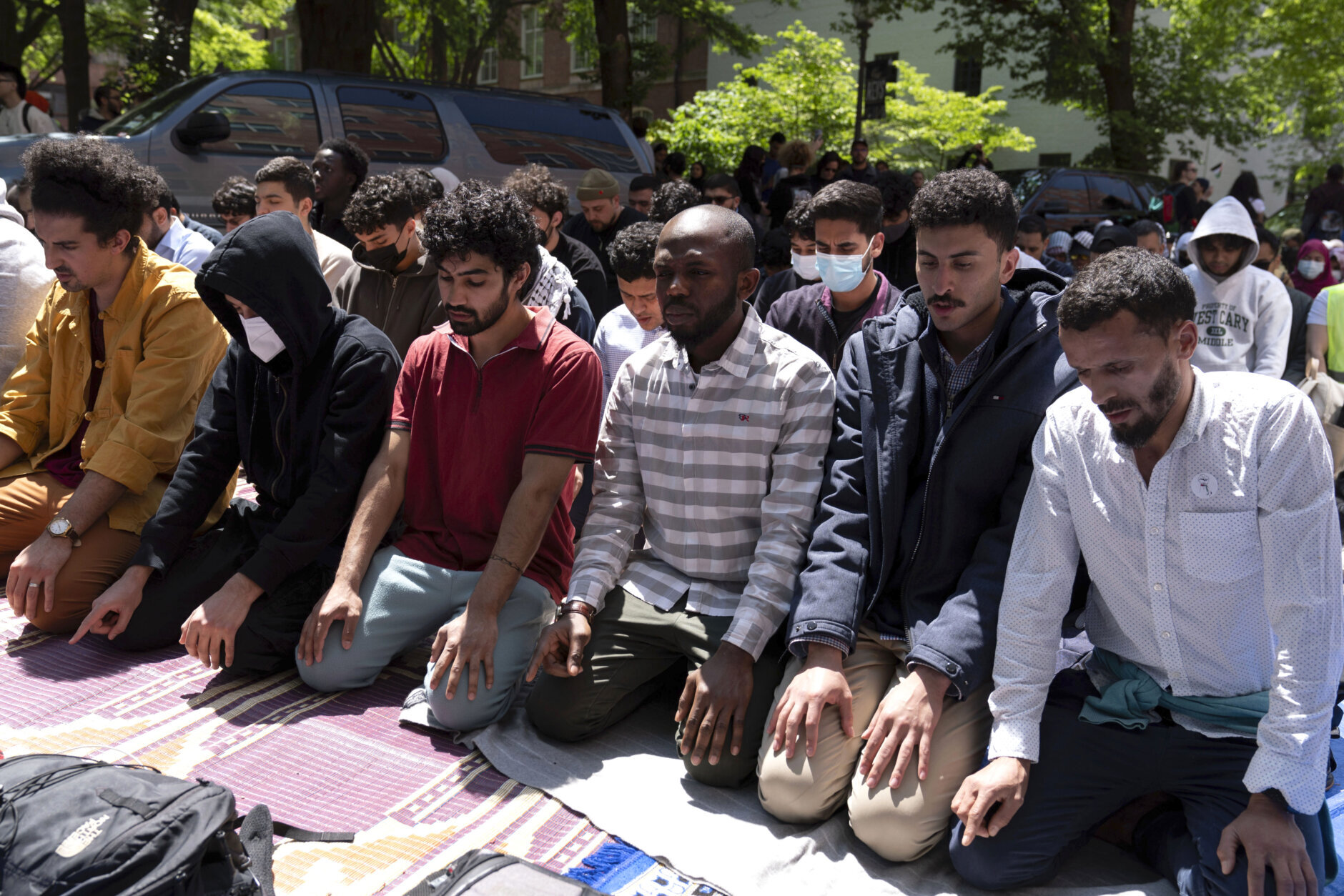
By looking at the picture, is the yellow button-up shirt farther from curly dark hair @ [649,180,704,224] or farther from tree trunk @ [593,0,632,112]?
tree trunk @ [593,0,632,112]

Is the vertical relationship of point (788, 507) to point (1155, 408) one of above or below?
below

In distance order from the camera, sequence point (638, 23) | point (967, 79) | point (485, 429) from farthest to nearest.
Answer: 1. point (967, 79)
2. point (638, 23)
3. point (485, 429)

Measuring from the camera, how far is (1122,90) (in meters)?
18.9

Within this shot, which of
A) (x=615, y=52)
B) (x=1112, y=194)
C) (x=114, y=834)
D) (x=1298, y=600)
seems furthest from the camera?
(x=615, y=52)

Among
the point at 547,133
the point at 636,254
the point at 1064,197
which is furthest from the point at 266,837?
the point at 1064,197

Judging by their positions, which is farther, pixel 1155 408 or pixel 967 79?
pixel 967 79

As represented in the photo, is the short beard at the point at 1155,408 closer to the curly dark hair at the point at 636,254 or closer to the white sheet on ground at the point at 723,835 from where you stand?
the white sheet on ground at the point at 723,835

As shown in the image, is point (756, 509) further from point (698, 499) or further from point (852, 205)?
point (852, 205)

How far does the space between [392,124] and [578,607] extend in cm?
681

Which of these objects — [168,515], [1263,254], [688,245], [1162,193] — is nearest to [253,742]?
[168,515]

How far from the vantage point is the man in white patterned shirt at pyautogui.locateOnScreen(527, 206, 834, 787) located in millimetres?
3131

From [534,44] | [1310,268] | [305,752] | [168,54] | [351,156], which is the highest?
[534,44]

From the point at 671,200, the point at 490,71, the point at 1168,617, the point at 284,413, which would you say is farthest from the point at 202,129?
the point at 490,71

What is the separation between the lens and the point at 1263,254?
7.44 metres
